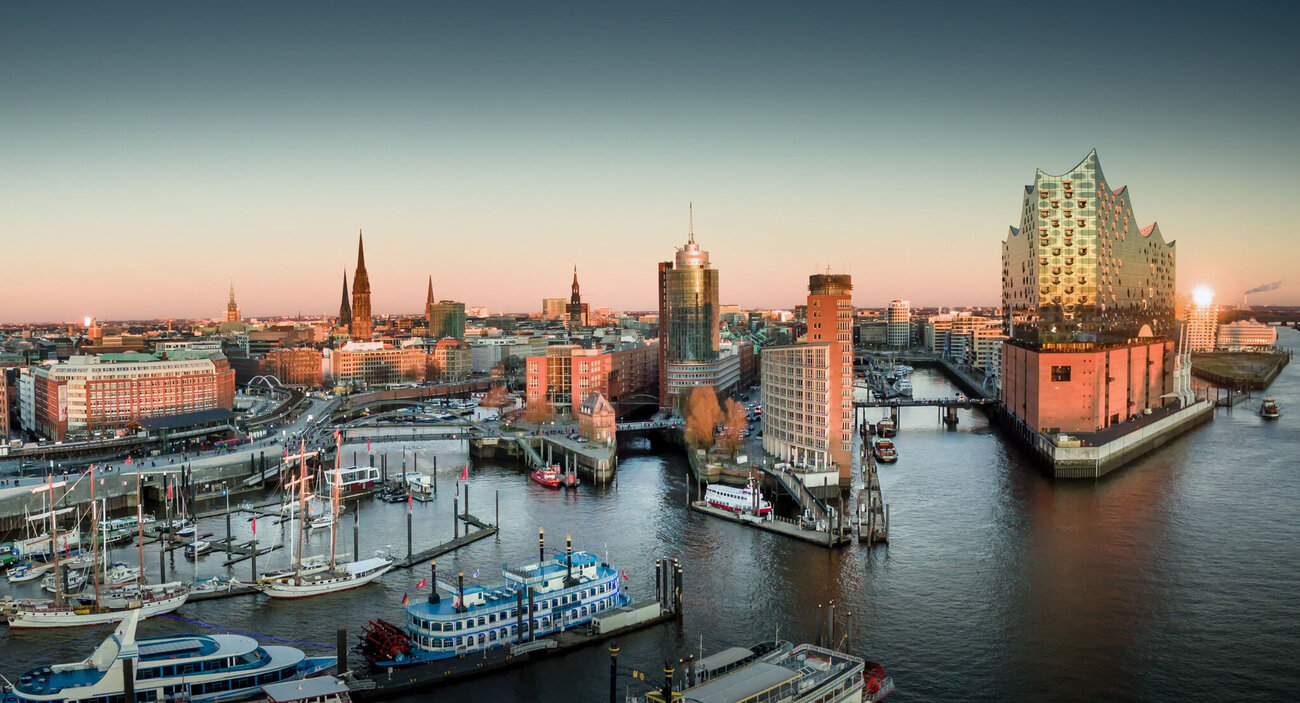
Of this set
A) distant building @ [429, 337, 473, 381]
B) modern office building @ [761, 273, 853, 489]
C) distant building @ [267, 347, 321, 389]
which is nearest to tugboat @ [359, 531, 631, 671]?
modern office building @ [761, 273, 853, 489]

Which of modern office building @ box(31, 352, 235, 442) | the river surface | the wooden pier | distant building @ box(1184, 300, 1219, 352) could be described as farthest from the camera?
distant building @ box(1184, 300, 1219, 352)

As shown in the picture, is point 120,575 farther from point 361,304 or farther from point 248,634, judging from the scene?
point 361,304

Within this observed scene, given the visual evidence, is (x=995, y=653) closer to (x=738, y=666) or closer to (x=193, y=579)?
(x=738, y=666)

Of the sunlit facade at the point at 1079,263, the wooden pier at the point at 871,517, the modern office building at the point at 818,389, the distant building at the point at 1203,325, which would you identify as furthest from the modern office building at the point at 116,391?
the distant building at the point at 1203,325

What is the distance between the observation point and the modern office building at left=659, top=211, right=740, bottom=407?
58.1 metres

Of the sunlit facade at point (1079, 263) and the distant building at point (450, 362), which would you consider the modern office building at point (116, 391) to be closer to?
the distant building at point (450, 362)

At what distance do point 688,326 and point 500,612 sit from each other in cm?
4011

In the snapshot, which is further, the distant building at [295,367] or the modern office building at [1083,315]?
the distant building at [295,367]

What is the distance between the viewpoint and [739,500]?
1261 inches

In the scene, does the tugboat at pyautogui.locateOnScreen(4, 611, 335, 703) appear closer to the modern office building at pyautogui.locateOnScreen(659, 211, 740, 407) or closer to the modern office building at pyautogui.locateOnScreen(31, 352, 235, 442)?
the modern office building at pyautogui.locateOnScreen(31, 352, 235, 442)

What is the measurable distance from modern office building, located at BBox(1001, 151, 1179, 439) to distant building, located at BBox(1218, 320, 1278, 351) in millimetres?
61703

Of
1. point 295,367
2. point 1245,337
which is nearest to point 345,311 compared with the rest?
point 295,367

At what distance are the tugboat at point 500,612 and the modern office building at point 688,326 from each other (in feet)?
116

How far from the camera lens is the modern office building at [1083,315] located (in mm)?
44938
